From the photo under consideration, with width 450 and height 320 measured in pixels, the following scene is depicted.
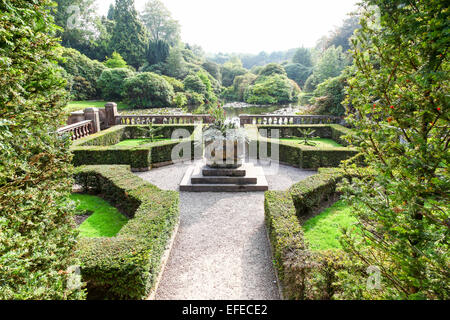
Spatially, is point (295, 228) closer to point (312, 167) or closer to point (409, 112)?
point (409, 112)

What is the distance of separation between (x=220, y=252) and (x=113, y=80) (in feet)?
105

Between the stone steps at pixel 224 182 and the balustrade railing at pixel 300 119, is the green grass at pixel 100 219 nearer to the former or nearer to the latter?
the stone steps at pixel 224 182

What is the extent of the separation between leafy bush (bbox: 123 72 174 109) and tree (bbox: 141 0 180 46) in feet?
92.0

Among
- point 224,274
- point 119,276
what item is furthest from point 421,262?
point 119,276

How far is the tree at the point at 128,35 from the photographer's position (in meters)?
40.6

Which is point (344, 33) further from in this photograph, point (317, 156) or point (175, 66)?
point (317, 156)

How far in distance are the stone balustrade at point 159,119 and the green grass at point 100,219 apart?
900cm

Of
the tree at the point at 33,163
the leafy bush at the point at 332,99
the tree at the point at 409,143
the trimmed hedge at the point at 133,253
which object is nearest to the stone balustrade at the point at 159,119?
the leafy bush at the point at 332,99

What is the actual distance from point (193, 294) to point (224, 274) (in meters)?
0.66

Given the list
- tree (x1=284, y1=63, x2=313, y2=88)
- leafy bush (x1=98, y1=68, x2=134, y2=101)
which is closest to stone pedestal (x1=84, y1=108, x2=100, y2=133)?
leafy bush (x1=98, y1=68, x2=134, y2=101)

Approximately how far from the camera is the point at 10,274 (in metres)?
1.99

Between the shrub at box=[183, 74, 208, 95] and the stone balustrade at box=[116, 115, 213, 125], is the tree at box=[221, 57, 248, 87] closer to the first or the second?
the shrub at box=[183, 74, 208, 95]

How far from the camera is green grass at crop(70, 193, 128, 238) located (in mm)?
5555
